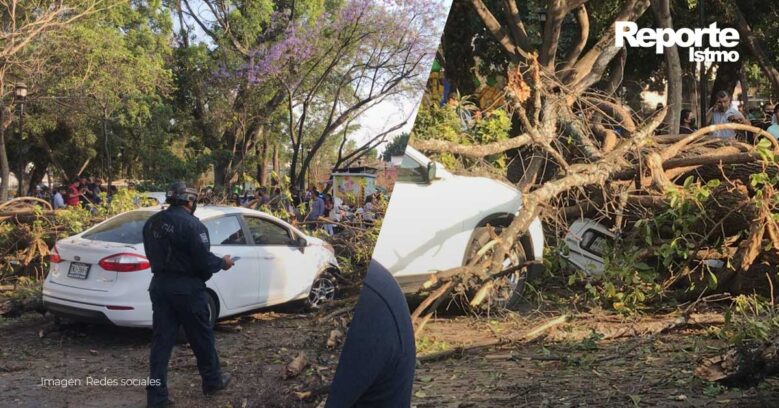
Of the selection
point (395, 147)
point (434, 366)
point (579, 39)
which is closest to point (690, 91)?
point (579, 39)

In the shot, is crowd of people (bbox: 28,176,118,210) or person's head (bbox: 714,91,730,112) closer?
crowd of people (bbox: 28,176,118,210)

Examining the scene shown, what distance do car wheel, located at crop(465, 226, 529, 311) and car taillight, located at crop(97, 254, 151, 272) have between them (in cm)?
64

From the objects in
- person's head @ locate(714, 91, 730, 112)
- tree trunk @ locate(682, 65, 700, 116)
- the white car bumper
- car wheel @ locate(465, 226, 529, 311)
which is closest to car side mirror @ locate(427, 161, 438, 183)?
car wheel @ locate(465, 226, 529, 311)

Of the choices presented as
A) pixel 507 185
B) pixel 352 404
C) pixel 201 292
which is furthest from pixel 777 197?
pixel 201 292

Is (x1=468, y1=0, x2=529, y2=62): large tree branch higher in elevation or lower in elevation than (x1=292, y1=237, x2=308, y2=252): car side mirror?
higher

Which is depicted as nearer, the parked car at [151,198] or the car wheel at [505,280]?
the parked car at [151,198]

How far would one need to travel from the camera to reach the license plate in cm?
102

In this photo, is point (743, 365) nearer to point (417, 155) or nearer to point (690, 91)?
point (690, 91)

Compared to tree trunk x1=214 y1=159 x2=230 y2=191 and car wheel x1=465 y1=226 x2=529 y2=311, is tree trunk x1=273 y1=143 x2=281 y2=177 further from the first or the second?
car wheel x1=465 y1=226 x2=529 y2=311

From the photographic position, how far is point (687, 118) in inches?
94.3

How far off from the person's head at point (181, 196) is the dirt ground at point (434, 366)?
7.6 inches

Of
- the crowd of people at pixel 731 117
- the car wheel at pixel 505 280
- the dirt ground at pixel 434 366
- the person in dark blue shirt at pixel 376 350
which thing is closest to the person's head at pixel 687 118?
the crowd of people at pixel 731 117

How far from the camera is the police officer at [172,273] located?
0.98m

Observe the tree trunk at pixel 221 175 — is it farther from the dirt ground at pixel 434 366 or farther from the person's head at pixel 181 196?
the dirt ground at pixel 434 366
